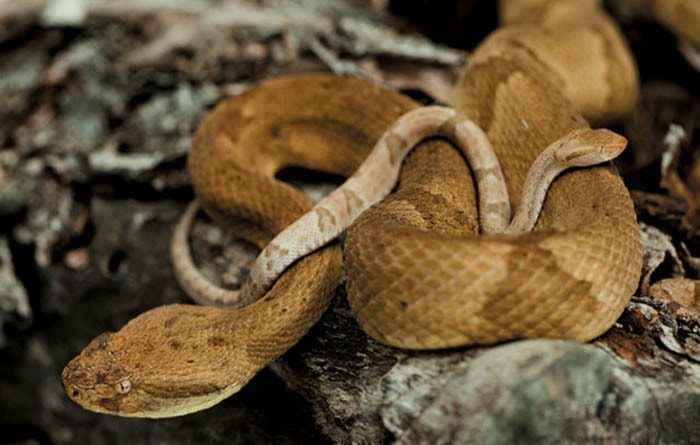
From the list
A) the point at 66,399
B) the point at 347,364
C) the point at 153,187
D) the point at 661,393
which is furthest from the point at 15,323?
the point at 661,393

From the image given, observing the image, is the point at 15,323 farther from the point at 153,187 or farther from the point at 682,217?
the point at 682,217

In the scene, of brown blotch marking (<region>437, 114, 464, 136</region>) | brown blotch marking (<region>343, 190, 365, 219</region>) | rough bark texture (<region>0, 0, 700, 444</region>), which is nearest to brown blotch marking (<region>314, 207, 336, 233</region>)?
brown blotch marking (<region>343, 190, 365, 219</region>)

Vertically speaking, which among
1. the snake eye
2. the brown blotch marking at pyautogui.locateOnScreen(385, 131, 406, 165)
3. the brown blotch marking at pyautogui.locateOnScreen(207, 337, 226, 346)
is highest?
the brown blotch marking at pyautogui.locateOnScreen(385, 131, 406, 165)

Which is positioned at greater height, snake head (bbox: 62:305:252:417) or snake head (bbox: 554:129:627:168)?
snake head (bbox: 554:129:627:168)

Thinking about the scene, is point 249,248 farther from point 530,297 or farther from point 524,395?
point 524,395

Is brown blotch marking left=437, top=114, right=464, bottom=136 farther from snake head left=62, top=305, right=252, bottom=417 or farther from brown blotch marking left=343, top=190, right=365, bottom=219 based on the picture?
snake head left=62, top=305, right=252, bottom=417

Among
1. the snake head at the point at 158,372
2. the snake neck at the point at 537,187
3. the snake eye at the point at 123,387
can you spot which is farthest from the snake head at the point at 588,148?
the snake eye at the point at 123,387
